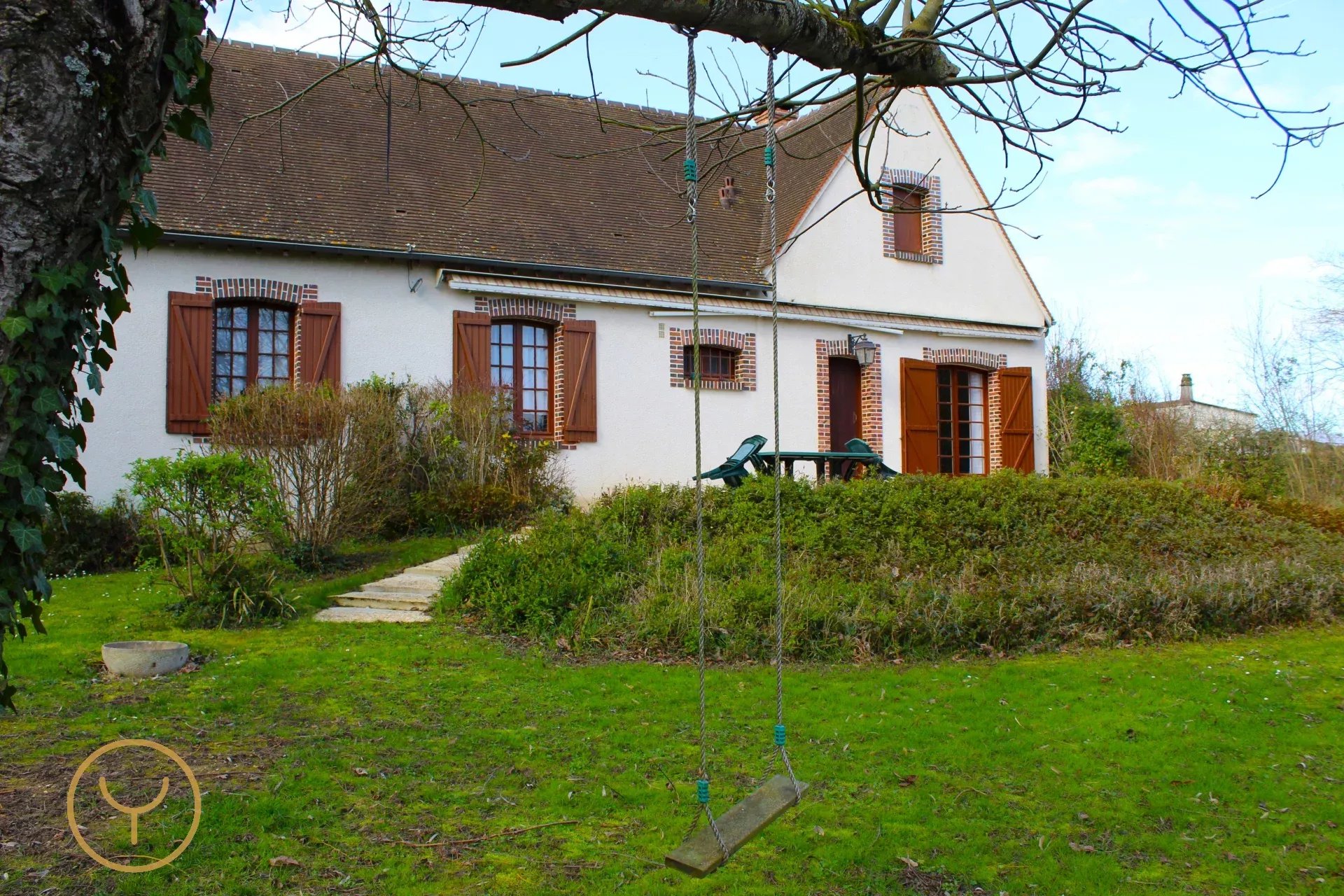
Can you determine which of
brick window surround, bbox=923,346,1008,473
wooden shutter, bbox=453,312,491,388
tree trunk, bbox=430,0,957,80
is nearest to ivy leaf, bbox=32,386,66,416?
tree trunk, bbox=430,0,957,80

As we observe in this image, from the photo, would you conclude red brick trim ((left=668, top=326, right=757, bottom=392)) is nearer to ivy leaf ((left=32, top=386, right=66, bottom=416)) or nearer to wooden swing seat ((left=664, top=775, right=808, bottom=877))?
wooden swing seat ((left=664, top=775, right=808, bottom=877))

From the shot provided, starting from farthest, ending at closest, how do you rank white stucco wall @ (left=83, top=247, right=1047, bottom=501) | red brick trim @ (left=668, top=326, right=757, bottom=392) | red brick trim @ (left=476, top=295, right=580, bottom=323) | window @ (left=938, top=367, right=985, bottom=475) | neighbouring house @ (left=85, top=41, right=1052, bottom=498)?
window @ (left=938, top=367, right=985, bottom=475) < red brick trim @ (left=668, top=326, right=757, bottom=392) < red brick trim @ (left=476, top=295, right=580, bottom=323) < neighbouring house @ (left=85, top=41, right=1052, bottom=498) < white stucco wall @ (left=83, top=247, right=1047, bottom=501)

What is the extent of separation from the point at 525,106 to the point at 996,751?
12778 mm

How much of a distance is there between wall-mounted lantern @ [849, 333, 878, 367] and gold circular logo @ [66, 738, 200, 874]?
11.6 m

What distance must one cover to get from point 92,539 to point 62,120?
8126mm

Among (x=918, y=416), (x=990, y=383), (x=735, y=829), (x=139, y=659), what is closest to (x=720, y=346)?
(x=918, y=416)

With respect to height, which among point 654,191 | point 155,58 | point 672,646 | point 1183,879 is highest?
point 654,191

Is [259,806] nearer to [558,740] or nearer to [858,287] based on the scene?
[558,740]

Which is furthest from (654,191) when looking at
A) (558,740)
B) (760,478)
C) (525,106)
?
(558,740)

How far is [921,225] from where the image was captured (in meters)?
15.6

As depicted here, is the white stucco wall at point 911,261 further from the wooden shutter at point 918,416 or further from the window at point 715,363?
the window at point 715,363

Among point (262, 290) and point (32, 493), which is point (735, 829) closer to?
point (32, 493)

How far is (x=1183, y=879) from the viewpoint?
3.46 meters

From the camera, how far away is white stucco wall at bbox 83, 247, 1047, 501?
10.3 m
